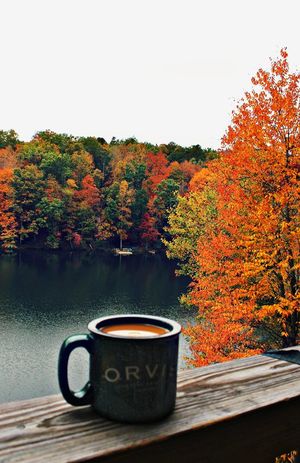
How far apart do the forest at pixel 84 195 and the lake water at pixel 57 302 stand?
12.4 ft

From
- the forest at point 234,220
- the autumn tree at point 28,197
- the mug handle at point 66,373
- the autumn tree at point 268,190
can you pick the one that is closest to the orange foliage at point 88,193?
the forest at point 234,220

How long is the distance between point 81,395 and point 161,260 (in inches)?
2205

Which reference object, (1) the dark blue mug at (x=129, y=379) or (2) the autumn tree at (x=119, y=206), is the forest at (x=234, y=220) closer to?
(2) the autumn tree at (x=119, y=206)

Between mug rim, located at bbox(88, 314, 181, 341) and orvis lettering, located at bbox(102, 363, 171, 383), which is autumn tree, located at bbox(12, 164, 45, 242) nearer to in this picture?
mug rim, located at bbox(88, 314, 181, 341)

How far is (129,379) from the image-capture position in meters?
1.03

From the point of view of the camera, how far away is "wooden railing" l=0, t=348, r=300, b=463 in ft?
2.82

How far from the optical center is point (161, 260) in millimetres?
56906

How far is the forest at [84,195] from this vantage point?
52.8m

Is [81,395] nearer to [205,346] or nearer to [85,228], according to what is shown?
[205,346]

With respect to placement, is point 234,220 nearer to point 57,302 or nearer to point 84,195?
point 57,302

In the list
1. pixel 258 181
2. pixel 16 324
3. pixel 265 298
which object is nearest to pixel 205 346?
pixel 265 298

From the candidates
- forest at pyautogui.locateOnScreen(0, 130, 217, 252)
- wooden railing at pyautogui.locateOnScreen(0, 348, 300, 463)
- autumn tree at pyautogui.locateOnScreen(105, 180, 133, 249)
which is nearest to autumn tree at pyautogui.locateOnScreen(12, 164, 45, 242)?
forest at pyautogui.locateOnScreen(0, 130, 217, 252)

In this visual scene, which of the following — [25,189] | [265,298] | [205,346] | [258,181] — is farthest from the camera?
[25,189]

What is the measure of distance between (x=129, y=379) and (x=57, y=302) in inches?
1305
